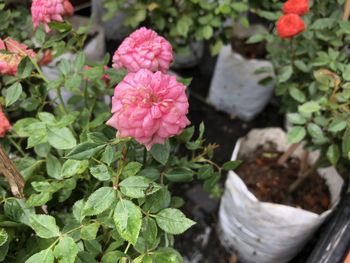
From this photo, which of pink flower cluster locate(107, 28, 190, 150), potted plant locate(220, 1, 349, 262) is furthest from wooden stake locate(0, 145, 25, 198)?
potted plant locate(220, 1, 349, 262)

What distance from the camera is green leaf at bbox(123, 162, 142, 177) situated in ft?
1.95

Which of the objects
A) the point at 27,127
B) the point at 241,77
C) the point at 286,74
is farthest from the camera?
the point at 241,77

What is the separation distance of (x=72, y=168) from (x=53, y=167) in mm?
112

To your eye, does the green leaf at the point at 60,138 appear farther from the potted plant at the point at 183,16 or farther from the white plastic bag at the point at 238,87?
the white plastic bag at the point at 238,87

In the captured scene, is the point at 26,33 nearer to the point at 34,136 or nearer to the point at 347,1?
the point at 34,136

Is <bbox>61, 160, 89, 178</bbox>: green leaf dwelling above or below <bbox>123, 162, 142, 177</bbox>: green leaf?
below

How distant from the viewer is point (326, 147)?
100cm

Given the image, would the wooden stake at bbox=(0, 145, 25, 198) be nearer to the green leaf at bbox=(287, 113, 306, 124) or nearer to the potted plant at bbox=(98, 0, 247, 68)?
the green leaf at bbox=(287, 113, 306, 124)

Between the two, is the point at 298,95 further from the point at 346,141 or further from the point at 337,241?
the point at 337,241

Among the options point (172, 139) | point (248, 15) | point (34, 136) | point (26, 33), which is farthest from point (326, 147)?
point (248, 15)

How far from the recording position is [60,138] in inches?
25.7

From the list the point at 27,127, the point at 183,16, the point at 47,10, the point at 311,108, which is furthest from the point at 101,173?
the point at 183,16

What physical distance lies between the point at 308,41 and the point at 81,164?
773 mm

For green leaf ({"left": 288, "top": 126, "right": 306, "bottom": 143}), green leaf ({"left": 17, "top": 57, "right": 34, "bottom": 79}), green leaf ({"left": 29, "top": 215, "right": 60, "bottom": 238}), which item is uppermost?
green leaf ({"left": 17, "top": 57, "right": 34, "bottom": 79})
